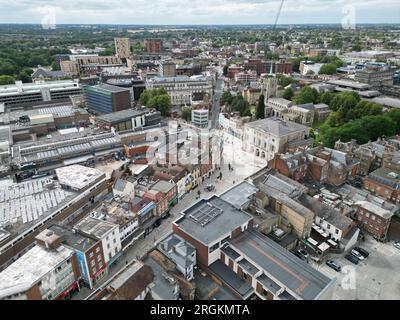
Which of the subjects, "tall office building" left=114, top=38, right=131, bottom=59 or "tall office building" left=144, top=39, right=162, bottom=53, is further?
"tall office building" left=144, top=39, right=162, bottom=53

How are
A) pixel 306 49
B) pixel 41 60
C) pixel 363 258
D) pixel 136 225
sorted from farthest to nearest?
pixel 306 49 → pixel 41 60 → pixel 136 225 → pixel 363 258

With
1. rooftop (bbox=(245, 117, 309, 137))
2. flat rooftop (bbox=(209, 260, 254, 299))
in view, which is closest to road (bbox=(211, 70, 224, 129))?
rooftop (bbox=(245, 117, 309, 137))

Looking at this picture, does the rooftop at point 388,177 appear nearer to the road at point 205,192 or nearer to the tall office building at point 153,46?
the road at point 205,192

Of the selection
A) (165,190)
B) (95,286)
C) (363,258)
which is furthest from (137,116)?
(363,258)

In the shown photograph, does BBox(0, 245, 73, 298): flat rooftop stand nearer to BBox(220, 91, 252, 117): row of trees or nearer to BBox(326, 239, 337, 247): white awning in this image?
BBox(326, 239, 337, 247): white awning

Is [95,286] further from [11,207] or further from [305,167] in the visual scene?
[305,167]
